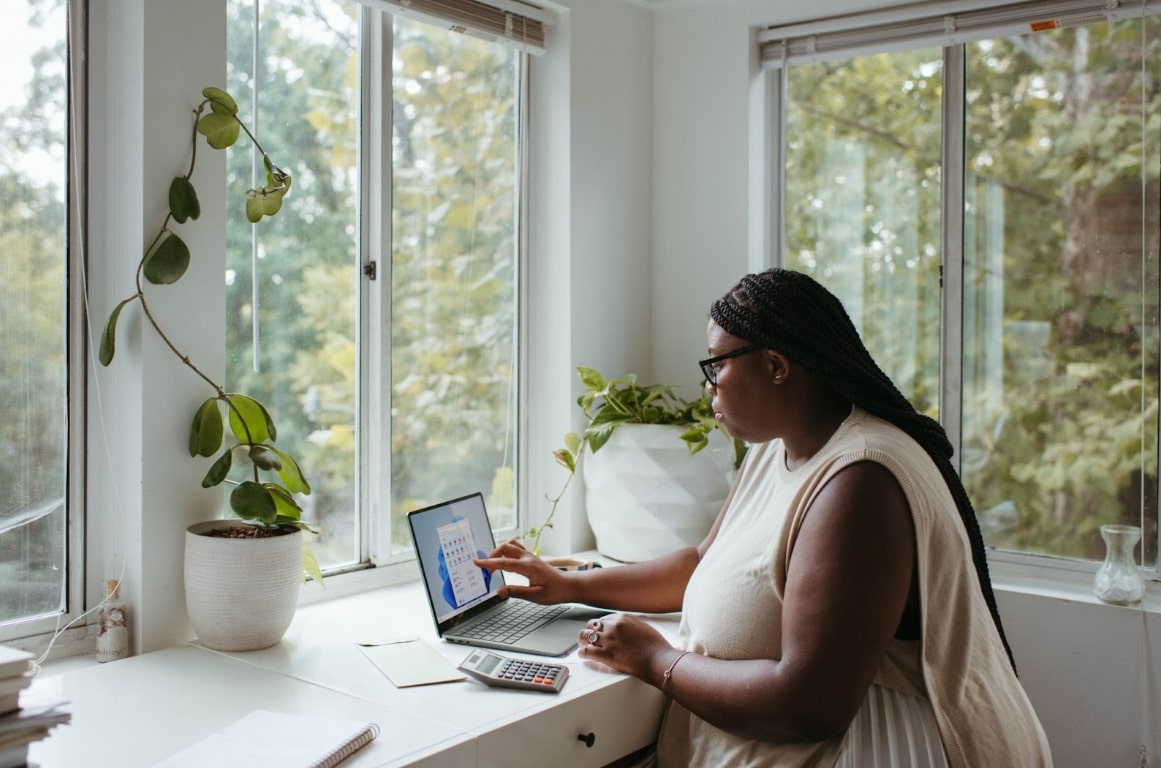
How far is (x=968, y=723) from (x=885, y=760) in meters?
0.12

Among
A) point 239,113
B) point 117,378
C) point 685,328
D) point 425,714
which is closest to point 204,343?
point 117,378

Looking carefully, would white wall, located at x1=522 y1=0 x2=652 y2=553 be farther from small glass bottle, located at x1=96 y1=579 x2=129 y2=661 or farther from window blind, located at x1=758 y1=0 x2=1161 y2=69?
small glass bottle, located at x1=96 y1=579 x2=129 y2=661

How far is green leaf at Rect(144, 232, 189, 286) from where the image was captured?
1703mm

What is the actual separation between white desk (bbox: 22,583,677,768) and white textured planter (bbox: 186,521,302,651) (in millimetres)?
33

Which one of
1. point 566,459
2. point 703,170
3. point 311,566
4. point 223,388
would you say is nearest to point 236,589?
point 311,566

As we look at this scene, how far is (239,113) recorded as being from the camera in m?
1.98

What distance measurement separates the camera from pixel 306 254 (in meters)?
2.13

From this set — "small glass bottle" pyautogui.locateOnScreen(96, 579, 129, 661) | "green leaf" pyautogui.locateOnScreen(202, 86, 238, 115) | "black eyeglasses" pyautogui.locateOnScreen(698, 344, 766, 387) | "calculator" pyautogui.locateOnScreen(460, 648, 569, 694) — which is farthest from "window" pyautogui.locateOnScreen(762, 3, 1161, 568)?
"small glass bottle" pyautogui.locateOnScreen(96, 579, 129, 661)

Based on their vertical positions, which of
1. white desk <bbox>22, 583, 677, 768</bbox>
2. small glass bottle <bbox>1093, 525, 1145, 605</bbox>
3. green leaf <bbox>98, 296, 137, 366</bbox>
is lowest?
white desk <bbox>22, 583, 677, 768</bbox>

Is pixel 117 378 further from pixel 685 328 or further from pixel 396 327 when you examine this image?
pixel 685 328

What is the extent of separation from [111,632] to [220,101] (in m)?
0.93

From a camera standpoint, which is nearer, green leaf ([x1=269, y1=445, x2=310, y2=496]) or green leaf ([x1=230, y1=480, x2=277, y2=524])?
green leaf ([x1=230, y1=480, x2=277, y2=524])

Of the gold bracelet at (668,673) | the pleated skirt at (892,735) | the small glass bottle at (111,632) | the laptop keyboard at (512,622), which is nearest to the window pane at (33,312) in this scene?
the small glass bottle at (111,632)

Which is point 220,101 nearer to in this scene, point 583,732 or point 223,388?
point 223,388
